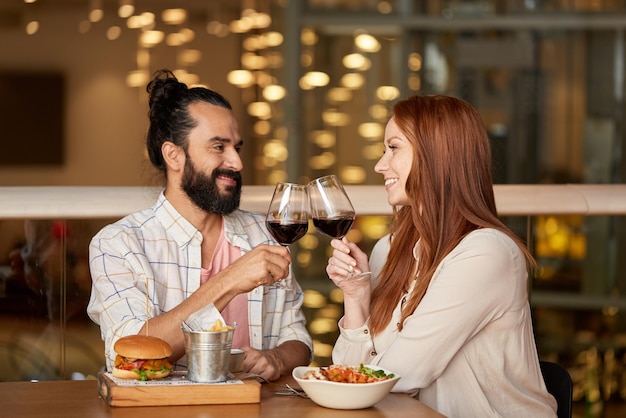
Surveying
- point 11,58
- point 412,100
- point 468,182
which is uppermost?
point 11,58

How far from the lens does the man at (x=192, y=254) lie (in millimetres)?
2287

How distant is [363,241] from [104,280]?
19.0ft

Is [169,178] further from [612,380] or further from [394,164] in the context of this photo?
[612,380]

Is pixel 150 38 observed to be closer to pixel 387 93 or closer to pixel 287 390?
pixel 387 93

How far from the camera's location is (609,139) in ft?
26.1

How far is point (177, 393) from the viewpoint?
1.86 meters

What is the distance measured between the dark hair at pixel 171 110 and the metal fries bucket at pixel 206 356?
34.3 inches

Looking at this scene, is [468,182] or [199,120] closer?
[468,182]

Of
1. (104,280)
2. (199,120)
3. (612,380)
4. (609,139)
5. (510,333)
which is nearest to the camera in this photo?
(510,333)

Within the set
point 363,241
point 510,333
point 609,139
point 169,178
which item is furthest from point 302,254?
point 510,333

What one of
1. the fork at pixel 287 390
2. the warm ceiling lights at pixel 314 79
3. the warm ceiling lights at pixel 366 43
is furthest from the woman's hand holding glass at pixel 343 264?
the warm ceiling lights at pixel 366 43

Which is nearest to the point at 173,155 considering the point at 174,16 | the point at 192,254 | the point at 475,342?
the point at 192,254

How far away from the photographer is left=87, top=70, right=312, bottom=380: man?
229 cm

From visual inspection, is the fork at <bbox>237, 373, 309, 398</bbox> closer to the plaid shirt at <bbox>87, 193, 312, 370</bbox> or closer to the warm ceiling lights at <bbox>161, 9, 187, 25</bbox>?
the plaid shirt at <bbox>87, 193, 312, 370</bbox>
